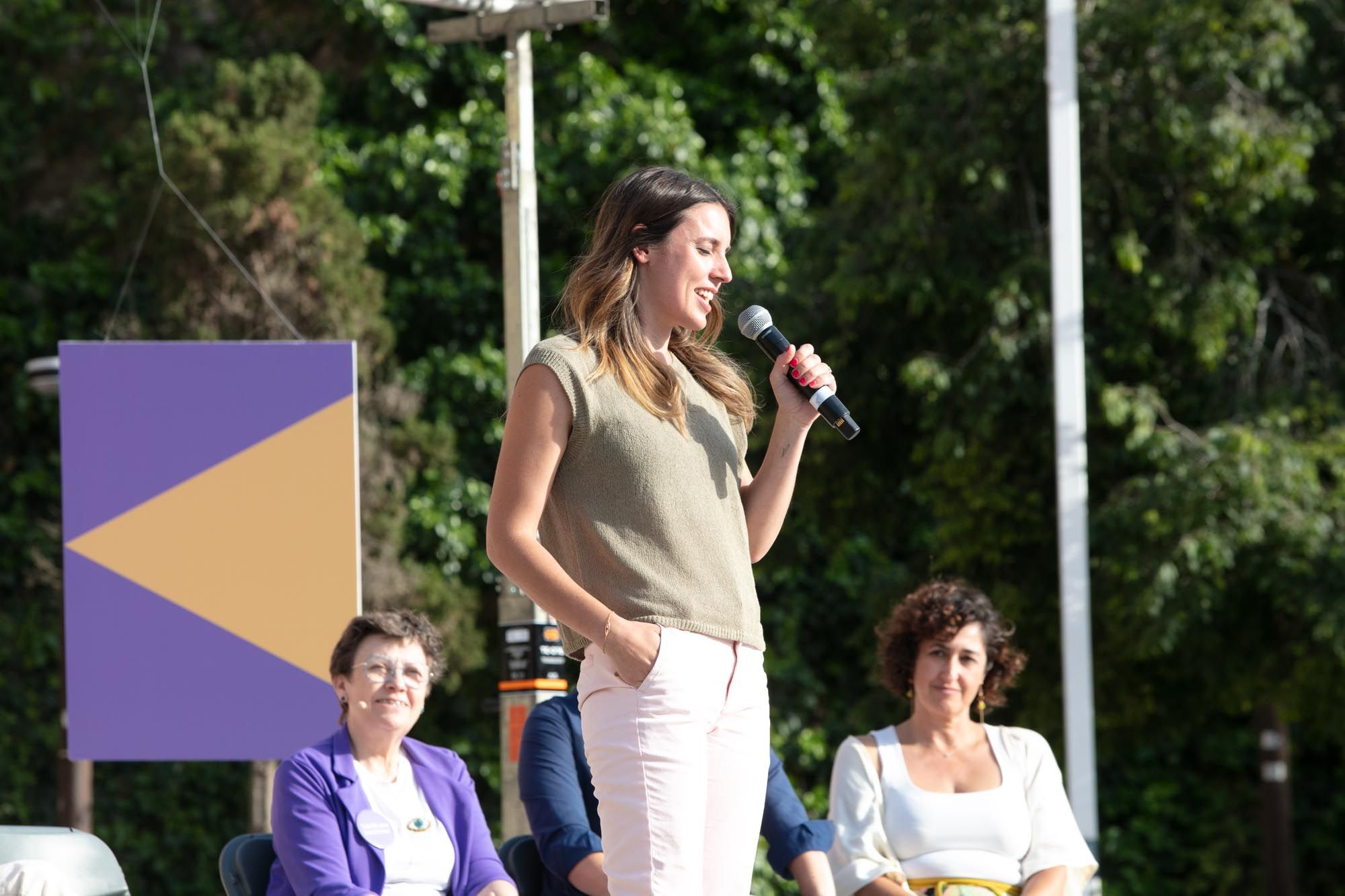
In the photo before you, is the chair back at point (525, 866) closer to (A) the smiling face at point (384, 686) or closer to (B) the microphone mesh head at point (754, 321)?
(A) the smiling face at point (384, 686)

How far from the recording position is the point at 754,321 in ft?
8.72

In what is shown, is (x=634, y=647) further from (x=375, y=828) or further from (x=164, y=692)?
(x=164, y=692)

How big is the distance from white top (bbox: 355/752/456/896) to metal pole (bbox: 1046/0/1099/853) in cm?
397

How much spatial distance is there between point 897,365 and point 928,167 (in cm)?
113

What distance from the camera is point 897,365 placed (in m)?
8.80

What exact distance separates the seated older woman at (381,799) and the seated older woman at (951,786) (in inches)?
34.0

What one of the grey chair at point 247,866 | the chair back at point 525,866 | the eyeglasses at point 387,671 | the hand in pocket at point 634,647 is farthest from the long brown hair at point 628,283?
the chair back at point 525,866

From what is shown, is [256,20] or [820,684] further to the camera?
[256,20]

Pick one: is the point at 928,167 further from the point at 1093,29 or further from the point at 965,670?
the point at 965,670

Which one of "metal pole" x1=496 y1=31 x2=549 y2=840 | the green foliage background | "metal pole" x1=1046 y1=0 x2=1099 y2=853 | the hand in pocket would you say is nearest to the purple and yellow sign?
"metal pole" x1=496 y1=31 x2=549 y2=840

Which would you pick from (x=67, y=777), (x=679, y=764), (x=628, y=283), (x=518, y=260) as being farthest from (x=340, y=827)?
(x=67, y=777)

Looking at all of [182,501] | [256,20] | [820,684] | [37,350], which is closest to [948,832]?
[182,501]

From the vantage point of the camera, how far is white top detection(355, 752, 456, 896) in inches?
134

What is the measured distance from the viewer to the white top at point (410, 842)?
3.40 m
